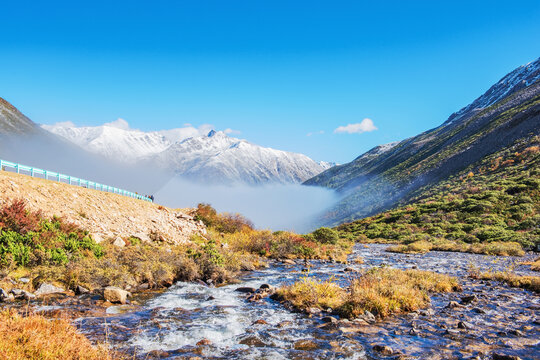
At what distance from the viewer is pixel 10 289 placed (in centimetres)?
1220

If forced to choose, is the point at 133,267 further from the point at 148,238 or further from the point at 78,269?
the point at 148,238

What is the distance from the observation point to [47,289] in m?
13.1

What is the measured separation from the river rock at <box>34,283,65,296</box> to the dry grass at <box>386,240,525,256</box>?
31.5 meters

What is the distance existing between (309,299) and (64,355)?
8824 millimetres

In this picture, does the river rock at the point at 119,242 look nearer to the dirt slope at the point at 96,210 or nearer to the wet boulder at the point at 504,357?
the dirt slope at the point at 96,210

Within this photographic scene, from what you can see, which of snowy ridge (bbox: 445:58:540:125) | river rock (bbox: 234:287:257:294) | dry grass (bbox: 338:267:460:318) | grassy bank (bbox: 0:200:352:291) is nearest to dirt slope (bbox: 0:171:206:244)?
grassy bank (bbox: 0:200:352:291)

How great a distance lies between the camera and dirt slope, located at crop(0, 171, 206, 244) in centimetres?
1988

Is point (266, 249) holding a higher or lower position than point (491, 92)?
lower

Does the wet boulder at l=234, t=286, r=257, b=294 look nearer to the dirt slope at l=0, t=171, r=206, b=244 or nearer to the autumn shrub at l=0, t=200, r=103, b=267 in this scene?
the autumn shrub at l=0, t=200, r=103, b=267

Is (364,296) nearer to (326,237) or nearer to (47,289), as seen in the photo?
(47,289)

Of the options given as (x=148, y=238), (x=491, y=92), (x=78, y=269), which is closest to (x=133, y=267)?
(x=78, y=269)

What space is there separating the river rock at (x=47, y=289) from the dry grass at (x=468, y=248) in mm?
31492

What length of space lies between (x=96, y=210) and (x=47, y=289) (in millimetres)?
12114

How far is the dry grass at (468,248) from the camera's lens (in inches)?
1081
